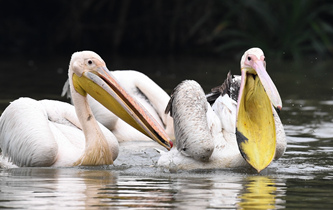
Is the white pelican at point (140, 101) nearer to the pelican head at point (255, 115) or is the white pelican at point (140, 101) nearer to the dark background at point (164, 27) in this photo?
the pelican head at point (255, 115)

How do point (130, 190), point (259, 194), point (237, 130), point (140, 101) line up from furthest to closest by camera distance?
1. point (140, 101)
2. point (237, 130)
3. point (130, 190)
4. point (259, 194)

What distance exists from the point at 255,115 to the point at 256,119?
33 millimetres

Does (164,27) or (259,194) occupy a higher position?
(164,27)

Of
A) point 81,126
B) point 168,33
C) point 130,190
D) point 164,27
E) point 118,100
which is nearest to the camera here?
point 130,190

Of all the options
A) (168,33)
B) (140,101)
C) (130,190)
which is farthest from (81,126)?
(168,33)

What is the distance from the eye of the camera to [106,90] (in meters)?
5.45

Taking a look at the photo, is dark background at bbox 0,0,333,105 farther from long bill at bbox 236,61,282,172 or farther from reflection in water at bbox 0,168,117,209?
reflection in water at bbox 0,168,117,209

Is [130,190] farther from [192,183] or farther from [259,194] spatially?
[259,194]

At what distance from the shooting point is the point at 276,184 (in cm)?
465

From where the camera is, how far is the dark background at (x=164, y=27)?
17.2 metres

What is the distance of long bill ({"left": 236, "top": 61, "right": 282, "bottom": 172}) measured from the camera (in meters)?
5.07

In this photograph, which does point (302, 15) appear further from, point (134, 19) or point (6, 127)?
point (6, 127)

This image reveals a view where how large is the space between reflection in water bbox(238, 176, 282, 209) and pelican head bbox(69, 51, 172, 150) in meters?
0.86

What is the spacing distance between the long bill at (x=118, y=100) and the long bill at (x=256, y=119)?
539 millimetres
